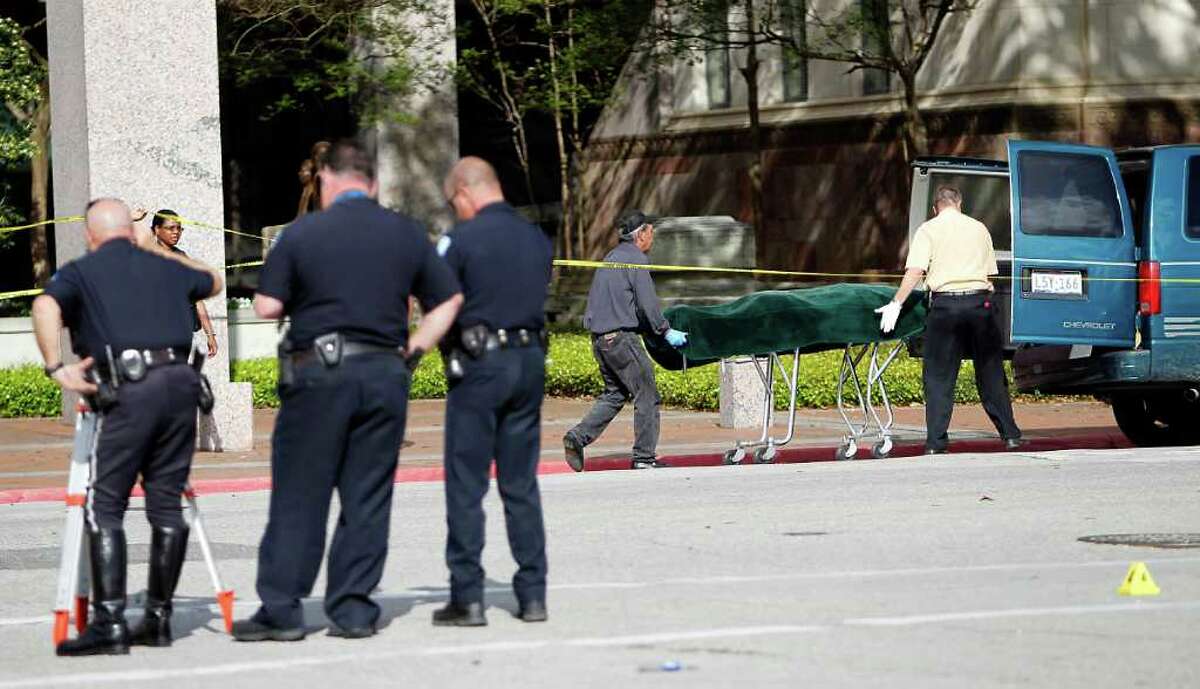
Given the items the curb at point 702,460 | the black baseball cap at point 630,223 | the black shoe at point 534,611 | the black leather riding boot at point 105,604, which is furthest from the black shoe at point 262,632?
the black baseball cap at point 630,223

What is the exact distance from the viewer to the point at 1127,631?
26.0ft

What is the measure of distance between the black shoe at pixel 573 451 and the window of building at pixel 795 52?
14.1m

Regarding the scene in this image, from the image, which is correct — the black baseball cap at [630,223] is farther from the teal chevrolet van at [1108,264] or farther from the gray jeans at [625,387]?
the teal chevrolet van at [1108,264]

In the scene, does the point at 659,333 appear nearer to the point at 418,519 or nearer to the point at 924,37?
the point at 418,519

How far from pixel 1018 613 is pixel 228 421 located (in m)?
10.0

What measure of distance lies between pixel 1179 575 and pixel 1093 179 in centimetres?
643

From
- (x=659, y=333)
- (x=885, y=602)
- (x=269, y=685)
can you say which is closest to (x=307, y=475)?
(x=269, y=685)

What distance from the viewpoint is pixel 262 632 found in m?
8.12

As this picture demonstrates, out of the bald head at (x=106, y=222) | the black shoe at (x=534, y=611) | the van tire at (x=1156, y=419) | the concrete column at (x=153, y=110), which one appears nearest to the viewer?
the bald head at (x=106, y=222)

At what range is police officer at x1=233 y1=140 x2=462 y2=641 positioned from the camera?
8.03m

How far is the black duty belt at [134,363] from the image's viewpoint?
8.02 meters

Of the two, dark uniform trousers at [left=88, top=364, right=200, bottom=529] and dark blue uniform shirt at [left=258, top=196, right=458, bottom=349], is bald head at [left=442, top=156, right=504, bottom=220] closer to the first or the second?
dark blue uniform shirt at [left=258, top=196, right=458, bottom=349]

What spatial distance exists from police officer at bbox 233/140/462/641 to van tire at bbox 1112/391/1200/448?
32.6 ft

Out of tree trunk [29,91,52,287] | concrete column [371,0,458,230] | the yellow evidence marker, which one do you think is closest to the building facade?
concrete column [371,0,458,230]
